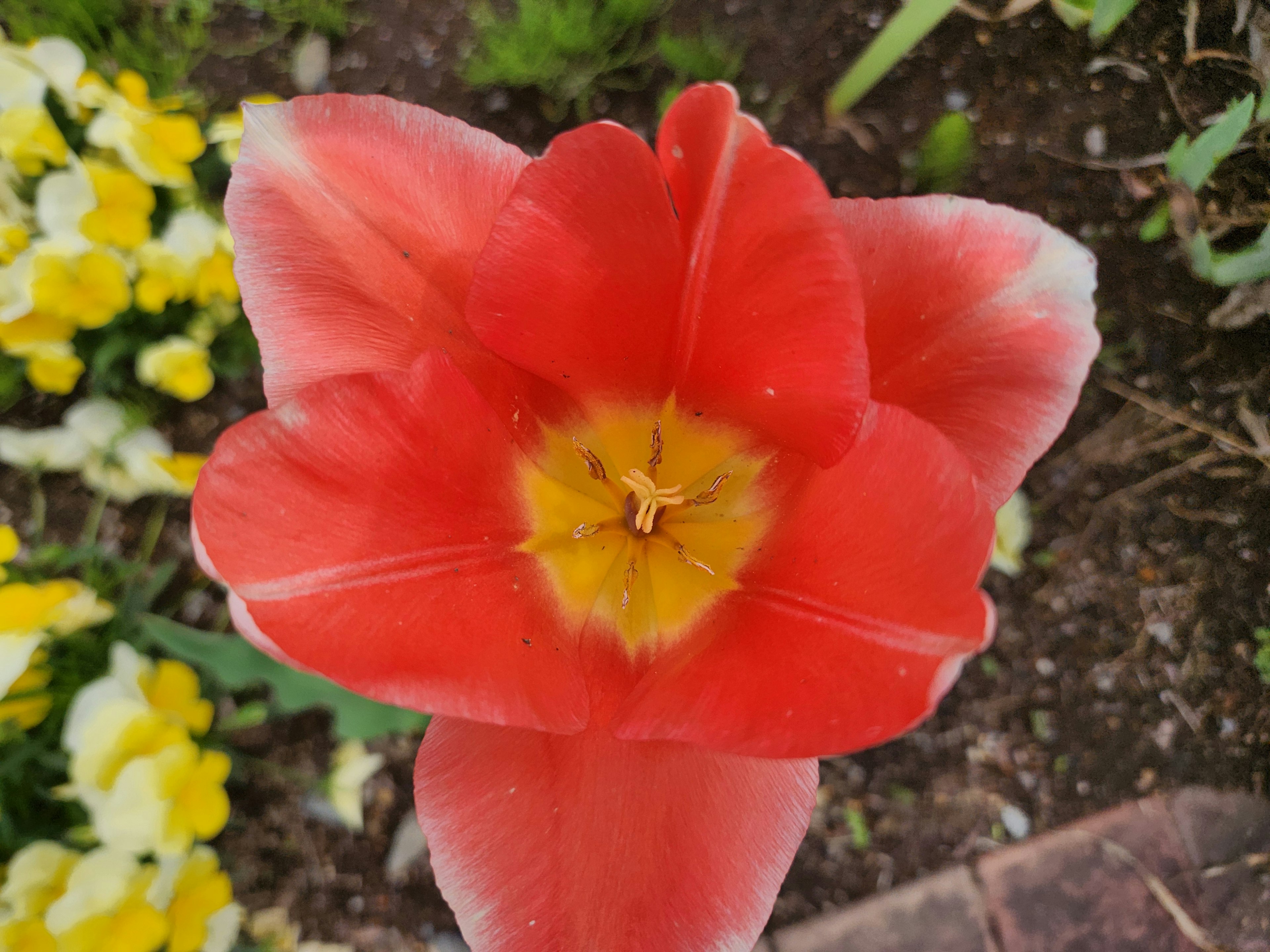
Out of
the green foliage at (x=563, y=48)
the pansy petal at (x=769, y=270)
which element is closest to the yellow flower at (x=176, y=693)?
the pansy petal at (x=769, y=270)

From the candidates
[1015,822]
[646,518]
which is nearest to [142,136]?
[646,518]

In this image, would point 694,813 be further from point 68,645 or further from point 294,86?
point 294,86

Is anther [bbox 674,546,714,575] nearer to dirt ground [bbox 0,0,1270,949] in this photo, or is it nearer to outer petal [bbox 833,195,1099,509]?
outer petal [bbox 833,195,1099,509]


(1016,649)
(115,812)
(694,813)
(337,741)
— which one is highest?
(694,813)

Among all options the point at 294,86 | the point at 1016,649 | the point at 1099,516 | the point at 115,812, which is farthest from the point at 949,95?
the point at 115,812

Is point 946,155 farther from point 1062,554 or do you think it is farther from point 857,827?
point 857,827

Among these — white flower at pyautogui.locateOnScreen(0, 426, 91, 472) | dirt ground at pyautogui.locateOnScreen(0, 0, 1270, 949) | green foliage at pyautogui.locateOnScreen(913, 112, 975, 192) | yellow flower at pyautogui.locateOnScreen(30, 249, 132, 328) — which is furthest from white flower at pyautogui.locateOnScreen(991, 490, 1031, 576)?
white flower at pyautogui.locateOnScreen(0, 426, 91, 472)

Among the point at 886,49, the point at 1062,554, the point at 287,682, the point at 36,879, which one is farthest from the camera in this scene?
the point at 1062,554
